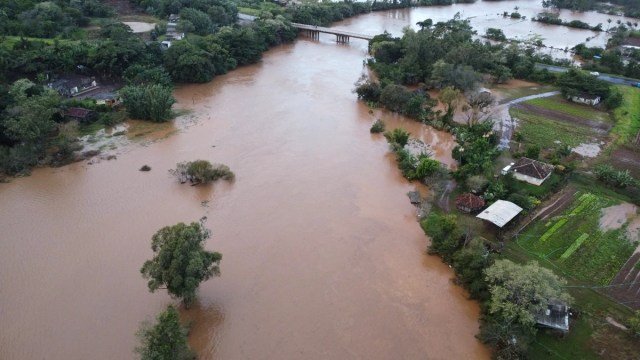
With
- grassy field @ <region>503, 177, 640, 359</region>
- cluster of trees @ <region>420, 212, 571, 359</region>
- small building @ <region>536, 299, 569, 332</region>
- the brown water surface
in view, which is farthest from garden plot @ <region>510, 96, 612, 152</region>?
cluster of trees @ <region>420, 212, 571, 359</region>

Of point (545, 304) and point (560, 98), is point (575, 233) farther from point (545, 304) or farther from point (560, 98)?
point (560, 98)

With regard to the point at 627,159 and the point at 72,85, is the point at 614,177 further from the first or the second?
the point at 72,85

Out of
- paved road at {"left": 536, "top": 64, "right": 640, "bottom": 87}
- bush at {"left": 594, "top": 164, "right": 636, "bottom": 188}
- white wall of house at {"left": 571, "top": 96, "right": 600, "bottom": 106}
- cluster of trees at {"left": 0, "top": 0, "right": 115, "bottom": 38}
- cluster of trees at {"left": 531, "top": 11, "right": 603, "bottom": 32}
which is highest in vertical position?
cluster of trees at {"left": 0, "top": 0, "right": 115, "bottom": 38}

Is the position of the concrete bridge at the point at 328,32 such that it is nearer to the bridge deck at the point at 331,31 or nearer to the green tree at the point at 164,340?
the bridge deck at the point at 331,31

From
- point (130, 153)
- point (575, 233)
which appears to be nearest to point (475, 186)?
point (575, 233)

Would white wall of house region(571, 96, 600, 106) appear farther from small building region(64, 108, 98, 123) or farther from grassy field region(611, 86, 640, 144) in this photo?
small building region(64, 108, 98, 123)
